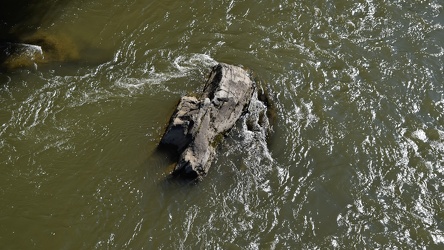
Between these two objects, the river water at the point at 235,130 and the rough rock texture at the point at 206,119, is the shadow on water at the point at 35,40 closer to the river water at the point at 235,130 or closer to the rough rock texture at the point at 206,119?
the river water at the point at 235,130

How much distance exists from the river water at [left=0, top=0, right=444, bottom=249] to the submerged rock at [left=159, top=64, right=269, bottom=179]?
0.23 m

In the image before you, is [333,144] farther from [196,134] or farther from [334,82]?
[196,134]

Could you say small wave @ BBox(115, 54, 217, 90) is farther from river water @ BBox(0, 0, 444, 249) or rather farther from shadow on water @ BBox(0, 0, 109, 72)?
shadow on water @ BBox(0, 0, 109, 72)

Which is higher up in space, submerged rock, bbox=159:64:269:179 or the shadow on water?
the shadow on water

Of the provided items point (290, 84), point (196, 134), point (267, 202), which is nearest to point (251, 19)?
point (290, 84)

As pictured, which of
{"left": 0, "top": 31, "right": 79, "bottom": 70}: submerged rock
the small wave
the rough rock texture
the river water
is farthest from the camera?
{"left": 0, "top": 31, "right": 79, "bottom": 70}: submerged rock

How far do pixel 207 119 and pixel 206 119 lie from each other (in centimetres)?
2

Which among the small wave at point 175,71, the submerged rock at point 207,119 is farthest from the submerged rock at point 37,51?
the submerged rock at point 207,119

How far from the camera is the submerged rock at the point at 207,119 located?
730 centimetres

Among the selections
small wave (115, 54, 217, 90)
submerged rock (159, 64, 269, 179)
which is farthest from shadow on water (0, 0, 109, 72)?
submerged rock (159, 64, 269, 179)

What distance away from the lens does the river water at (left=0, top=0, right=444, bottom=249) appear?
693cm

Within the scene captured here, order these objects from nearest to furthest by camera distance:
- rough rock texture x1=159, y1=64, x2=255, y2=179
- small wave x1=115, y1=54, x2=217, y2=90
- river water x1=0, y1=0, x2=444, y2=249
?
river water x1=0, y1=0, x2=444, y2=249, rough rock texture x1=159, y1=64, x2=255, y2=179, small wave x1=115, y1=54, x2=217, y2=90

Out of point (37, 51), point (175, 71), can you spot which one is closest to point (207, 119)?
point (175, 71)

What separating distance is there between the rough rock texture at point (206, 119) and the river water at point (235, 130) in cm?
23
